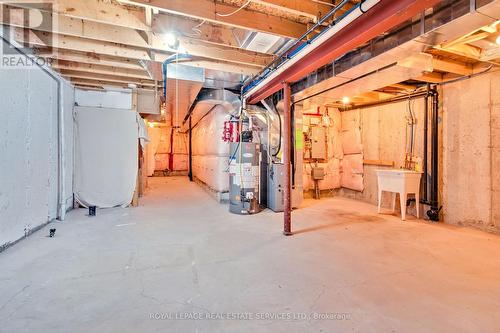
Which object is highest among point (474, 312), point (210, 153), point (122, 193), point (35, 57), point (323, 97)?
point (35, 57)

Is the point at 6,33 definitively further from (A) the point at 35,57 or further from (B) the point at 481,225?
(B) the point at 481,225

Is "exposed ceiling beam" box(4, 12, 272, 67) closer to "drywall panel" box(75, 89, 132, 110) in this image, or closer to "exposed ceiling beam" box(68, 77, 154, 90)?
"exposed ceiling beam" box(68, 77, 154, 90)

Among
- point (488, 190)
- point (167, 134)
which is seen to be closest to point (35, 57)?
point (488, 190)

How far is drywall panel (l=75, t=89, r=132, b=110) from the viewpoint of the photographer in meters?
5.08

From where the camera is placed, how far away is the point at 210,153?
7219 millimetres

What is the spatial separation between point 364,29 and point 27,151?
4.06 m

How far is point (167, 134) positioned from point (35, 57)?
9137 millimetres

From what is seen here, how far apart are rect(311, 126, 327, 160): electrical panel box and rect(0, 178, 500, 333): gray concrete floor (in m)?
2.68

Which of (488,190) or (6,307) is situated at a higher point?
(488,190)

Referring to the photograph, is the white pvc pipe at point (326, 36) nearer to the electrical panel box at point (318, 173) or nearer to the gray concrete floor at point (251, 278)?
the gray concrete floor at point (251, 278)

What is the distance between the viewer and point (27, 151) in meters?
3.29

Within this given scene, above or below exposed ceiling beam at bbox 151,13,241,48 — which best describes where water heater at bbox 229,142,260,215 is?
below

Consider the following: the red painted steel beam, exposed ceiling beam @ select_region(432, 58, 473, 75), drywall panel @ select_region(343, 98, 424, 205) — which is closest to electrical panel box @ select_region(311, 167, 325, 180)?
drywall panel @ select_region(343, 98, 424, 205)

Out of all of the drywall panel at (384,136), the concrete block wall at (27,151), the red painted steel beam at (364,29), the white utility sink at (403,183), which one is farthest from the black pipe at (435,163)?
the concrete block wall at (27,151)
